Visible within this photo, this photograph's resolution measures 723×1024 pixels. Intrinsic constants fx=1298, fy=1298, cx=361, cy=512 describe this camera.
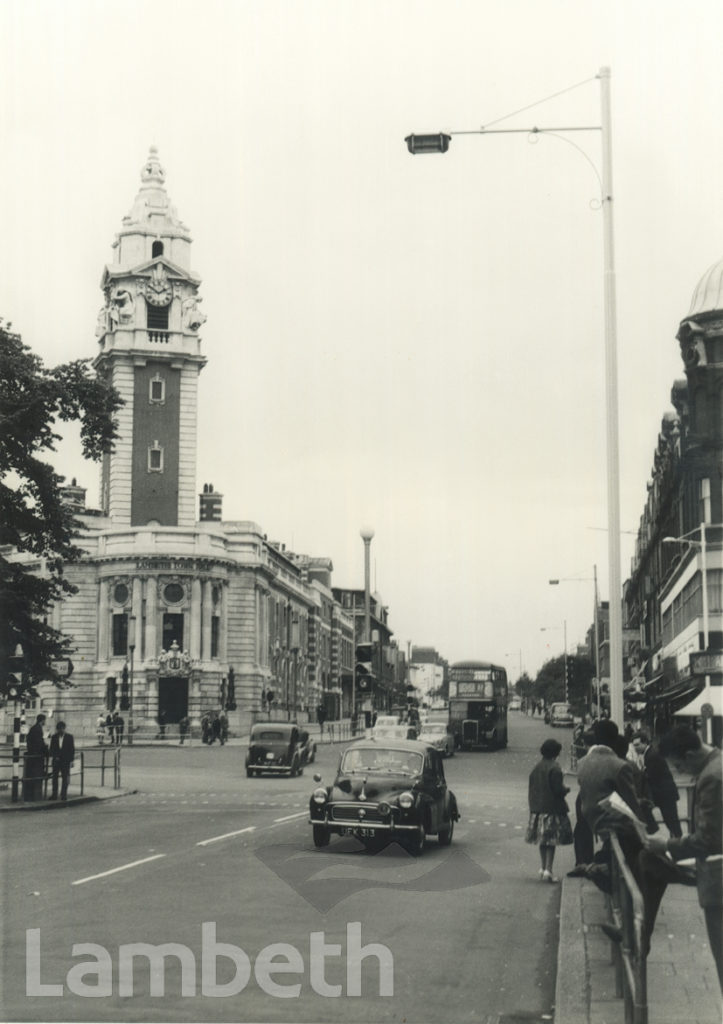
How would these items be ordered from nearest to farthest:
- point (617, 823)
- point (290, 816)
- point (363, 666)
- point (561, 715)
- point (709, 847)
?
point (709, 847), point (617, 823), point (290, 816), point (363, 666), point (561, 715)

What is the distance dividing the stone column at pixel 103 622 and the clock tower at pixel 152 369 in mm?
4818

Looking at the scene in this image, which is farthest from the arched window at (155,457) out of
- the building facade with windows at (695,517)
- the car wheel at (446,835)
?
the car wheel at (446,835)

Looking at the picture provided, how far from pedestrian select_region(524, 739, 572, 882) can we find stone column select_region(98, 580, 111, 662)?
72453mm

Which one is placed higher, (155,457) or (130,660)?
(155,457)

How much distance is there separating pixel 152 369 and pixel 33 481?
200 ft

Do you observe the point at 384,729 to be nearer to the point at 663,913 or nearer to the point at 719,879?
the point at 663,913

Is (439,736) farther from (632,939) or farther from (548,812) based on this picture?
(632,939)

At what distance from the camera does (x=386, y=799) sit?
57.4ft

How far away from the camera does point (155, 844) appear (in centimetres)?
1827

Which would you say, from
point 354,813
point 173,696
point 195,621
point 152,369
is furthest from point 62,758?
point 152,369

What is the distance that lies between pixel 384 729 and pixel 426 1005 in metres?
35.2

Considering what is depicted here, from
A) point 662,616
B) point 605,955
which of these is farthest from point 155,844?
point 662,616

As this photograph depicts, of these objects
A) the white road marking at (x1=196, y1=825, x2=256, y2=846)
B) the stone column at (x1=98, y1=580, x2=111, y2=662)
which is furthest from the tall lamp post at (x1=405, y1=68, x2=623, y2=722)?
the stone column at (x1=98, y1=580, x2=111, y2=662)

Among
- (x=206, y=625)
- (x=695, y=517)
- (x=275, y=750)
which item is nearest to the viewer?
(x=275, y=750)
